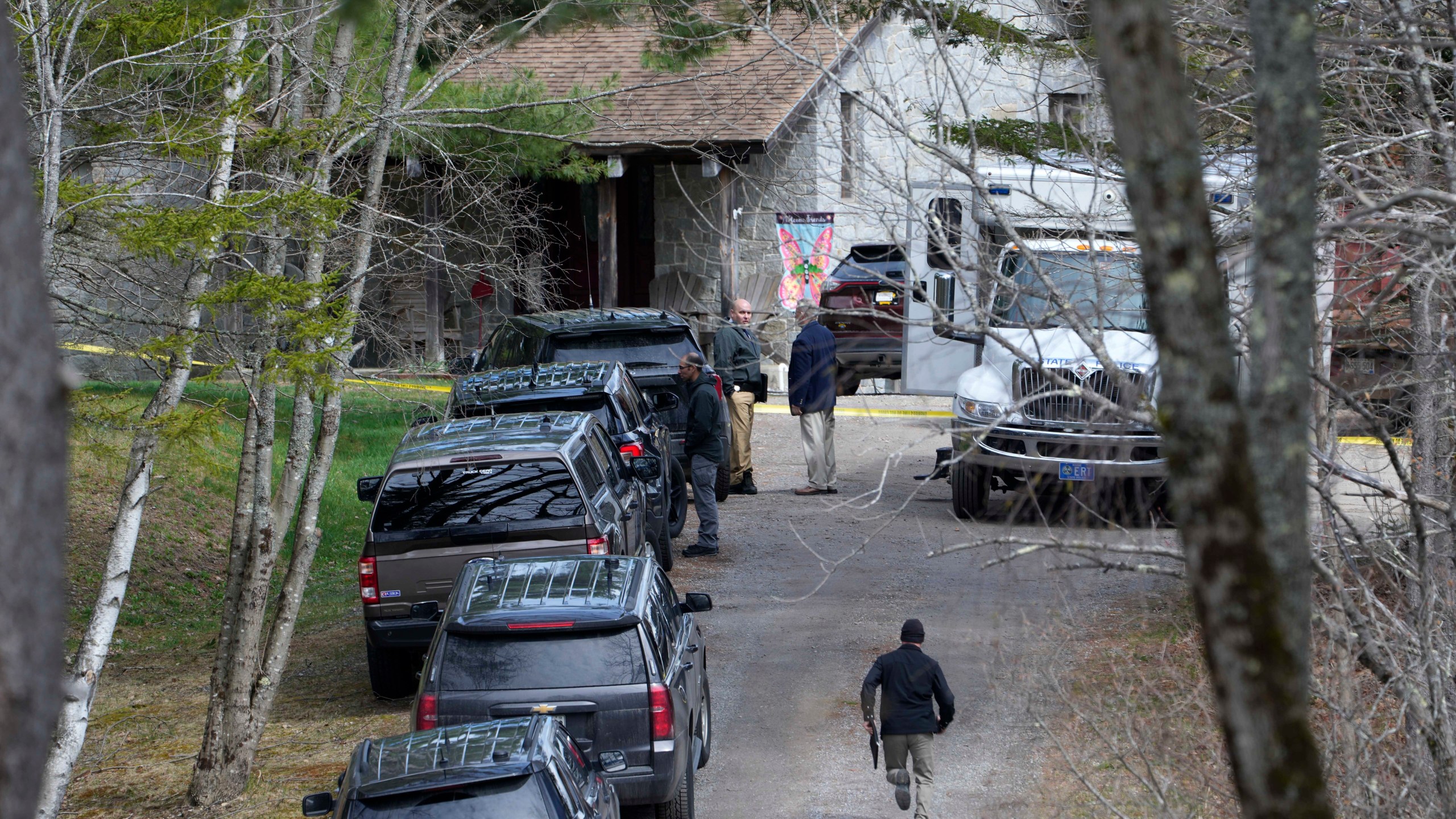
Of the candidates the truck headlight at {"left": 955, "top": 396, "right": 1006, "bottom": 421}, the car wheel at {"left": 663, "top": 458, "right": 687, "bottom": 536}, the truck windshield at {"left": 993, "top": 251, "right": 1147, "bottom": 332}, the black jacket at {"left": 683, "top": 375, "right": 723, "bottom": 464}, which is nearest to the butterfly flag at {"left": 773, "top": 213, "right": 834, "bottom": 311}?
the car wheel at {"left": 663, "top": 458, "right": 687, "bottom": 536}

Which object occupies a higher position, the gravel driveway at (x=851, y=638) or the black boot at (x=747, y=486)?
the black boot at (x=747, y=486)

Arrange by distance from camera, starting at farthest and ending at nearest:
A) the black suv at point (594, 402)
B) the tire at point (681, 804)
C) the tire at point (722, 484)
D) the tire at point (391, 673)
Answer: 1. the tire at point (722, 484)
2. the black suv at point (594, 402)
3. the tire at point (391, 673)
4. the tire at point (681, 804)

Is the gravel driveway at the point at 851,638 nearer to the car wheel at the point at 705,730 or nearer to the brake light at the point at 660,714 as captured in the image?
the car wheel at the point at 705,730

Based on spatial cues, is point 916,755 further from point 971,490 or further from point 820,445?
point 820,445

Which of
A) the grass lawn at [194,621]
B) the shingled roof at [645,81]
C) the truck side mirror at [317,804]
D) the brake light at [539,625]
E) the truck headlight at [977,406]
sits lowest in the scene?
the grass lawn at [194,621]

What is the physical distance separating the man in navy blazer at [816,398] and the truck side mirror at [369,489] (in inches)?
209

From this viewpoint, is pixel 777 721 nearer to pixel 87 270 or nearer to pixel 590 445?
pixel 590 445

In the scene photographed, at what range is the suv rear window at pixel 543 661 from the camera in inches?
265

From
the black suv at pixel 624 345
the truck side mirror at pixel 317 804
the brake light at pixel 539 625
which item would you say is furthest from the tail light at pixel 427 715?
the black suv at pixel 624 345

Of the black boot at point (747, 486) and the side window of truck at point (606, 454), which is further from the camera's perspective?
the black boot at point (747, 486)

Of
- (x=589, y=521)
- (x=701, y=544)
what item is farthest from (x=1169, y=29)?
(x=701, y=544)

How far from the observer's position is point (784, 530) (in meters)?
13.9

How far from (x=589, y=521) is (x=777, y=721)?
183 cm

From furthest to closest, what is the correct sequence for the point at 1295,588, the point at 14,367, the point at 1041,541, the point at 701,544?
the point at 701,544 < the point at 1041,541 < the point at 1295,588 < the point at 14,367
